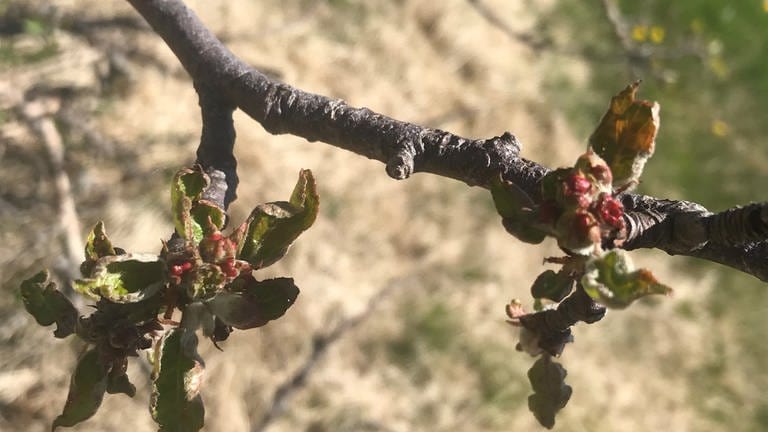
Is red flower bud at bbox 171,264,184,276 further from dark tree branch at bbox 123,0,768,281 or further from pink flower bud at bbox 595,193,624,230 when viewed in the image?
pink flower bud at bbox 595,193,624,230

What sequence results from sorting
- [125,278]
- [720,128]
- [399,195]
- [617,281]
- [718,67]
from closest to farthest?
[617,281] < [125,278] < [399,195] < [720,128] < [718,67]

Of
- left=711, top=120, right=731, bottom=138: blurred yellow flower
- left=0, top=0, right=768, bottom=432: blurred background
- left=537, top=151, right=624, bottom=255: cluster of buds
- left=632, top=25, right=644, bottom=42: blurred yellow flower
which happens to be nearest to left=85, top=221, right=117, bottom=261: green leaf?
left=537, top=151, right=624, bottom=255: cluster of buds

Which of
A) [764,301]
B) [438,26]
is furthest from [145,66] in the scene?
[764,301]

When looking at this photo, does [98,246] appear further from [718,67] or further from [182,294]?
[718,67]

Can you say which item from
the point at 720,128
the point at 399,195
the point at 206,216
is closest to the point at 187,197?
the point at 206,216

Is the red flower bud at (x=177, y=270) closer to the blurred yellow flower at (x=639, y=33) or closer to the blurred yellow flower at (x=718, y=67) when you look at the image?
the blurred yellow flower at (x=639, y=33)

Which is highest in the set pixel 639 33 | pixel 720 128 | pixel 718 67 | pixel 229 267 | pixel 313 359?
pixel 718 67

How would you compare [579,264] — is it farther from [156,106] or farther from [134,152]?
[156,106]
